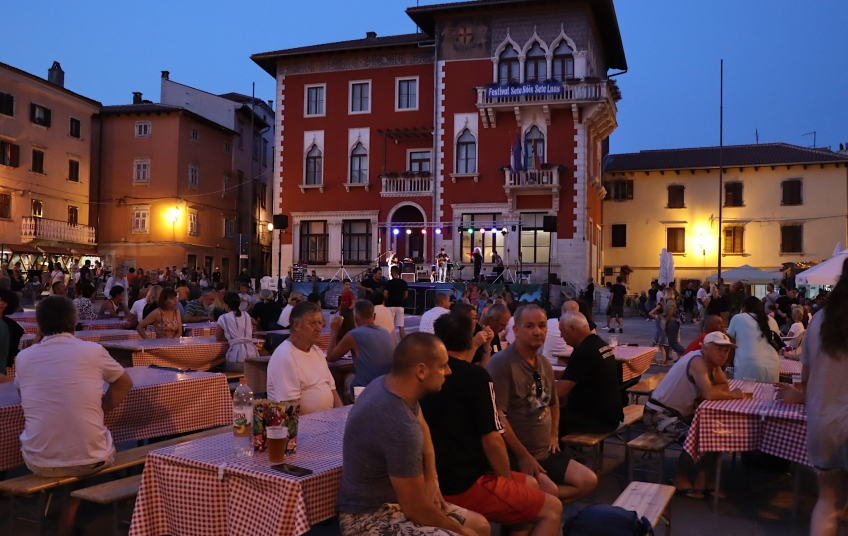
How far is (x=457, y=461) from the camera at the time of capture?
13.3 ft

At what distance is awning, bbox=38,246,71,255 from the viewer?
118 feet

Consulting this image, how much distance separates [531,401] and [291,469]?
1831mm

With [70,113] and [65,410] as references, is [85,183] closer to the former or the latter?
[70,113]

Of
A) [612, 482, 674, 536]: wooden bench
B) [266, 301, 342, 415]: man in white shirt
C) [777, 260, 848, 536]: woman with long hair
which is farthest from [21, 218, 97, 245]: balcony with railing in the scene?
[777, 260, 848, 536]: woman with long hair

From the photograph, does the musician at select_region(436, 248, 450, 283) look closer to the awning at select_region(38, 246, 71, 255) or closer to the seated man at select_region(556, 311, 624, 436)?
the awning at select_region(38, 246, 71, 255)

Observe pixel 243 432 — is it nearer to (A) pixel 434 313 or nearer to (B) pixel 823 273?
(A) pixel 434 313

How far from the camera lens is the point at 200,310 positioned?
44.0 ft

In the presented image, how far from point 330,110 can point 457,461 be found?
3184cm

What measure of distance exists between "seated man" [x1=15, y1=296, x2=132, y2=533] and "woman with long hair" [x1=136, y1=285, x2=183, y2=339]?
17.3 ft

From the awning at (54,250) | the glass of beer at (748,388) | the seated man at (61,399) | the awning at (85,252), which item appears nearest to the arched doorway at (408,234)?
the awning at (54,250)

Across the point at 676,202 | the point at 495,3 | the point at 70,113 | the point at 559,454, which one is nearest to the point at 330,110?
the point at 495,3

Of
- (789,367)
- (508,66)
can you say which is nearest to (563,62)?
(508,66)

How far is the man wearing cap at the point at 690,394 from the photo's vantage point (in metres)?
6.02

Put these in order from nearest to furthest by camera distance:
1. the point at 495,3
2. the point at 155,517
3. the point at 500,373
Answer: the point at 155,517 < the point at 500,373 < the point at 495,3
